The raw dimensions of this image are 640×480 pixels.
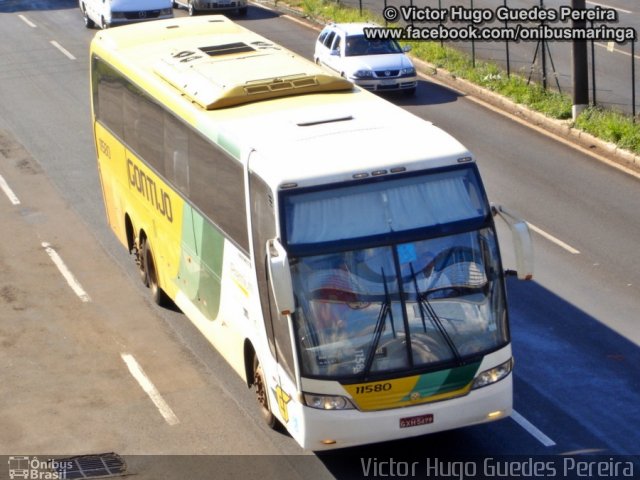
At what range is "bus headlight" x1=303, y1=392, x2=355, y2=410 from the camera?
11617mm

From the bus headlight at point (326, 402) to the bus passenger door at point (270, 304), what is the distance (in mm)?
A: 232

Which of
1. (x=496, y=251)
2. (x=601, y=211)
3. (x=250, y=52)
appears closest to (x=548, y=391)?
(x=496, y=251)

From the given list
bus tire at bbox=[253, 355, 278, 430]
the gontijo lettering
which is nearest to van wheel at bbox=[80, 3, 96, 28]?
the gontijo lettering

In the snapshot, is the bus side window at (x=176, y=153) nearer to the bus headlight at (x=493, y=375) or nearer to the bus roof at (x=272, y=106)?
the bus roof at (x=272, y=106)

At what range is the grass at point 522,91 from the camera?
24.5 m

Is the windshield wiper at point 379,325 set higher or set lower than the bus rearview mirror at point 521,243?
lower

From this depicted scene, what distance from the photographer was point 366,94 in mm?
14570

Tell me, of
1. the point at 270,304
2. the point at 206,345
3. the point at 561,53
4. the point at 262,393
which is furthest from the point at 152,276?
the point at 561,53

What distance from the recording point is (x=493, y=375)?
12016 mm

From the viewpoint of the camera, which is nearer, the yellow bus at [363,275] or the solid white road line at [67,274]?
the yellow bus at [363,275]

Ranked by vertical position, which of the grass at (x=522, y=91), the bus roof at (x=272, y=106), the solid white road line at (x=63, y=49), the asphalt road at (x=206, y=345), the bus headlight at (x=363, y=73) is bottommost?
the asphalt road at (x=206, y=345)

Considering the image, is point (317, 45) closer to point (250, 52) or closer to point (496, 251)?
point (250, 52)

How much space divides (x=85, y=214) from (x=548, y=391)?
10.1m

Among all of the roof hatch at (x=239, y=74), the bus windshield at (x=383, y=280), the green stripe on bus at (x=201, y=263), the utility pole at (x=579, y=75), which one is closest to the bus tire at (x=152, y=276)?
the green stripe on bus at (x=201, y=263)
